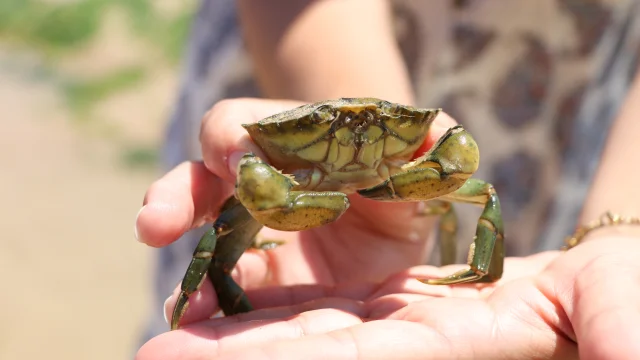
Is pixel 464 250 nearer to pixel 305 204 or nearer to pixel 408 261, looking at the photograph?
pixel 408 261

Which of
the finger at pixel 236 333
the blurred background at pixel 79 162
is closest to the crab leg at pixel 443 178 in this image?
the finger at pixel 236 333

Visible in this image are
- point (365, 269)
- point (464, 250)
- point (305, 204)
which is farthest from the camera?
point (464, 250)

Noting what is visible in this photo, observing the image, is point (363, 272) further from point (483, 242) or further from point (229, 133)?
point (229, 133)

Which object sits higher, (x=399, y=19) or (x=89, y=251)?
(x=399, y=19)

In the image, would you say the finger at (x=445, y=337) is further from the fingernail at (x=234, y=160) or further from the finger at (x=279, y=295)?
the fingernail at (x=234, y=160)

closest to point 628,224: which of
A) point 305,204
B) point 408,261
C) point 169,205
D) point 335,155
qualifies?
point 408,261

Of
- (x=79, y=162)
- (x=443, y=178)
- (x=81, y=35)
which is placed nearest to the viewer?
(x=443, y=178)

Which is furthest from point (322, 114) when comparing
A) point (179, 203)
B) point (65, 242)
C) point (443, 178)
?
point (65, 242)
